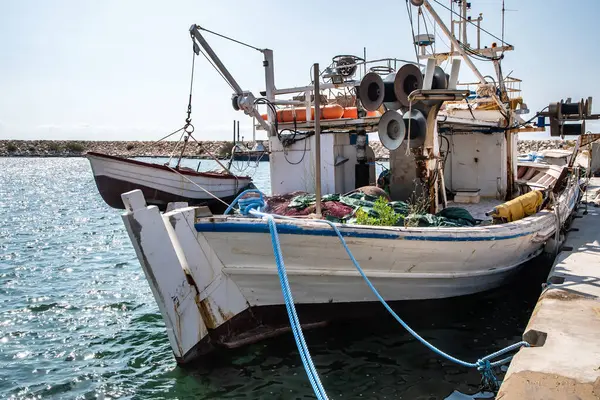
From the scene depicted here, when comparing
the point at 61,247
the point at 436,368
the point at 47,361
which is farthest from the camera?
the point at 61,247

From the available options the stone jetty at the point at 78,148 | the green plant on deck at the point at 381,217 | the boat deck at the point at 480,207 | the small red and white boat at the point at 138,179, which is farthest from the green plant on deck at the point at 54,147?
the green plant on deck at the point at 381,217

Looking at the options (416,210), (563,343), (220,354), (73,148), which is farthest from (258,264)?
(73,148)

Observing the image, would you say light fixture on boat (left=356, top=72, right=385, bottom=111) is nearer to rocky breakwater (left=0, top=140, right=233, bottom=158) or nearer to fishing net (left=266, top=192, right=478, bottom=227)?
fishing net (left=266, top=192, right=478, bottom=227)

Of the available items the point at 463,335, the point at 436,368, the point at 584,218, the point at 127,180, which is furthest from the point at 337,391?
the point at 127,180

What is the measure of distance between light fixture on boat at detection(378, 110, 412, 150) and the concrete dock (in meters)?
2.79

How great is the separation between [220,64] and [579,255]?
287 inches

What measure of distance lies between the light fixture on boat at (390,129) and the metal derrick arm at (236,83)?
324cm

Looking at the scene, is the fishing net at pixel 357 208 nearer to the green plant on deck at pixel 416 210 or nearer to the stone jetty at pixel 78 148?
the green plant on deck at pixel 416 210

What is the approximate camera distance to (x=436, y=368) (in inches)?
247

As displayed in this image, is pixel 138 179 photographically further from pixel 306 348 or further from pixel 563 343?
pixel 563 343

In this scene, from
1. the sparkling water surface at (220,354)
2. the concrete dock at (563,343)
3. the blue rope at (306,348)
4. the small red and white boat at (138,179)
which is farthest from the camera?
the small red and white boat at (138,179)

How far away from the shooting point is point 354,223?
6.78m

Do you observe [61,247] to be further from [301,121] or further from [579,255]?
[579,255]

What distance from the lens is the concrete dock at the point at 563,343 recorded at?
3.97 m
